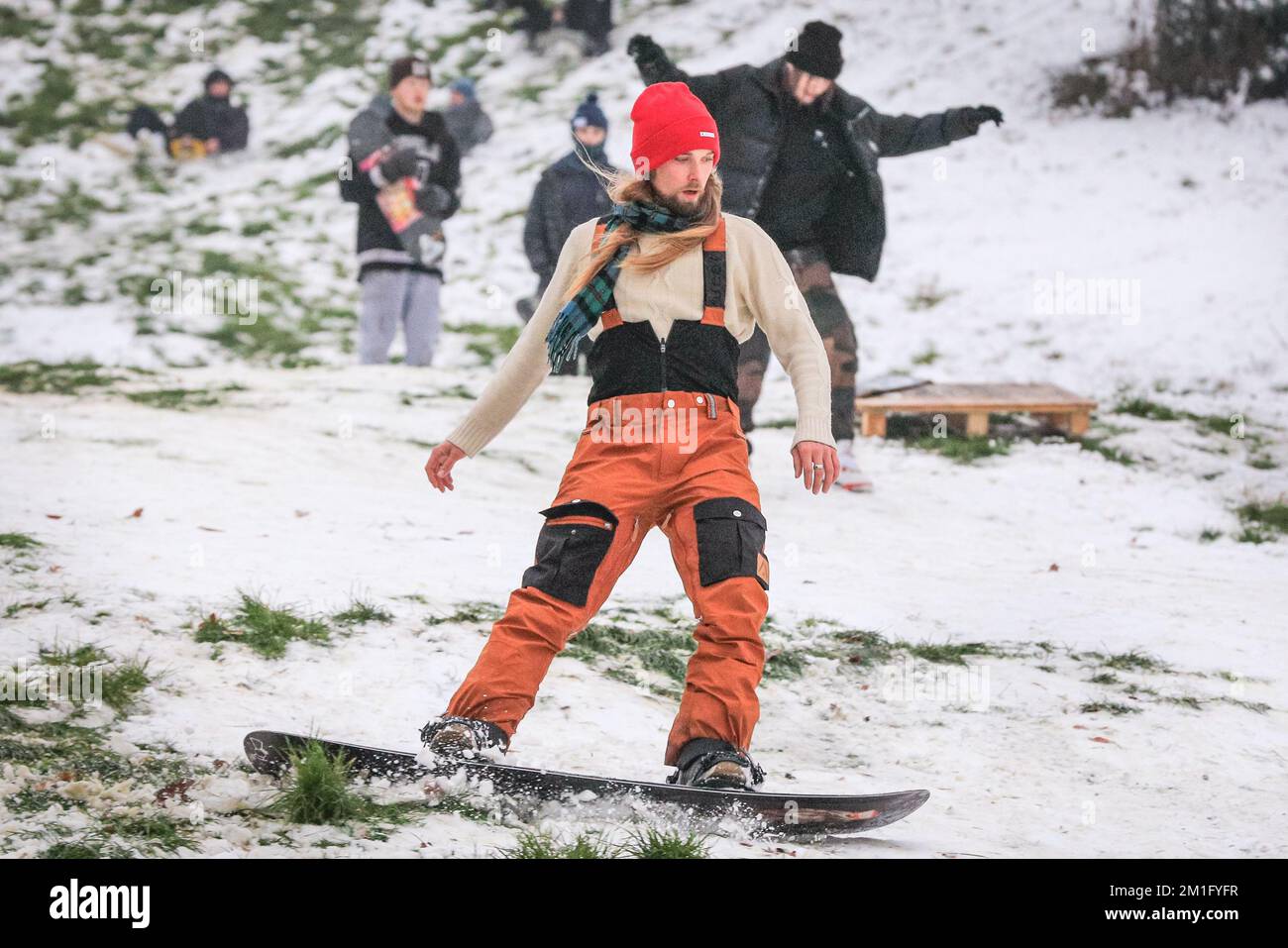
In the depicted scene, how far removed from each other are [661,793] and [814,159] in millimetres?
4648

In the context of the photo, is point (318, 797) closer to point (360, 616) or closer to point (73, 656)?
point (73, 656)

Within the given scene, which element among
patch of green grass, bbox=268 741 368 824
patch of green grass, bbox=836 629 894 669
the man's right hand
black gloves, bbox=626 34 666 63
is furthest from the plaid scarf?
black gloves, bbox=626 34 666 63

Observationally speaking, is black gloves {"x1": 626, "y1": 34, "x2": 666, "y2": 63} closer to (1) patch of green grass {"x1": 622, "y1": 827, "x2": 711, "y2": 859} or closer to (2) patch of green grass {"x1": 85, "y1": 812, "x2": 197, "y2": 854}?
(1) patch of green grass {"x1": 622, "y1": 827, "x2": 711, "y2": 859}

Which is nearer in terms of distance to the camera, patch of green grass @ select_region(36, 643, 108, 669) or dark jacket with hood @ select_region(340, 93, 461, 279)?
patch of green grass @ select_region(36, 643, 108, 669)

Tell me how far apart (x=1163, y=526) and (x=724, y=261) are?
4586 mm

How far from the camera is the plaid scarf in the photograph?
3.78 meters

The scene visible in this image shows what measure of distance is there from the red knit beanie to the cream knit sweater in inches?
9.3

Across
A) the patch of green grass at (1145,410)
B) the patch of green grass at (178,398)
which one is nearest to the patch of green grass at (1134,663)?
the patch of green grass at (1145,410)

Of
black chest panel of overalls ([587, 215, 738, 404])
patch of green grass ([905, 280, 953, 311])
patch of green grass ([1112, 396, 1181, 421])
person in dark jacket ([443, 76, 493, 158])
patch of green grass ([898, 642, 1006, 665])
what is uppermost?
person in dark jacket ([443, 76, 493, 158])

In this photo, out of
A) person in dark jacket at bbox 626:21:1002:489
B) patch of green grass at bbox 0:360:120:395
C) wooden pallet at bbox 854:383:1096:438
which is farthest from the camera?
patch of green grass at bbox 0:360:120:395

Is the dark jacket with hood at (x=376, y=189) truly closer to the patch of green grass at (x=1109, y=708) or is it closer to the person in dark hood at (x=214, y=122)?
the patch of green grass at (x=1109, y=708)

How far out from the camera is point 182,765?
11.9ft

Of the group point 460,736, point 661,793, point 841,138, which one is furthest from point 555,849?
point 841,138
